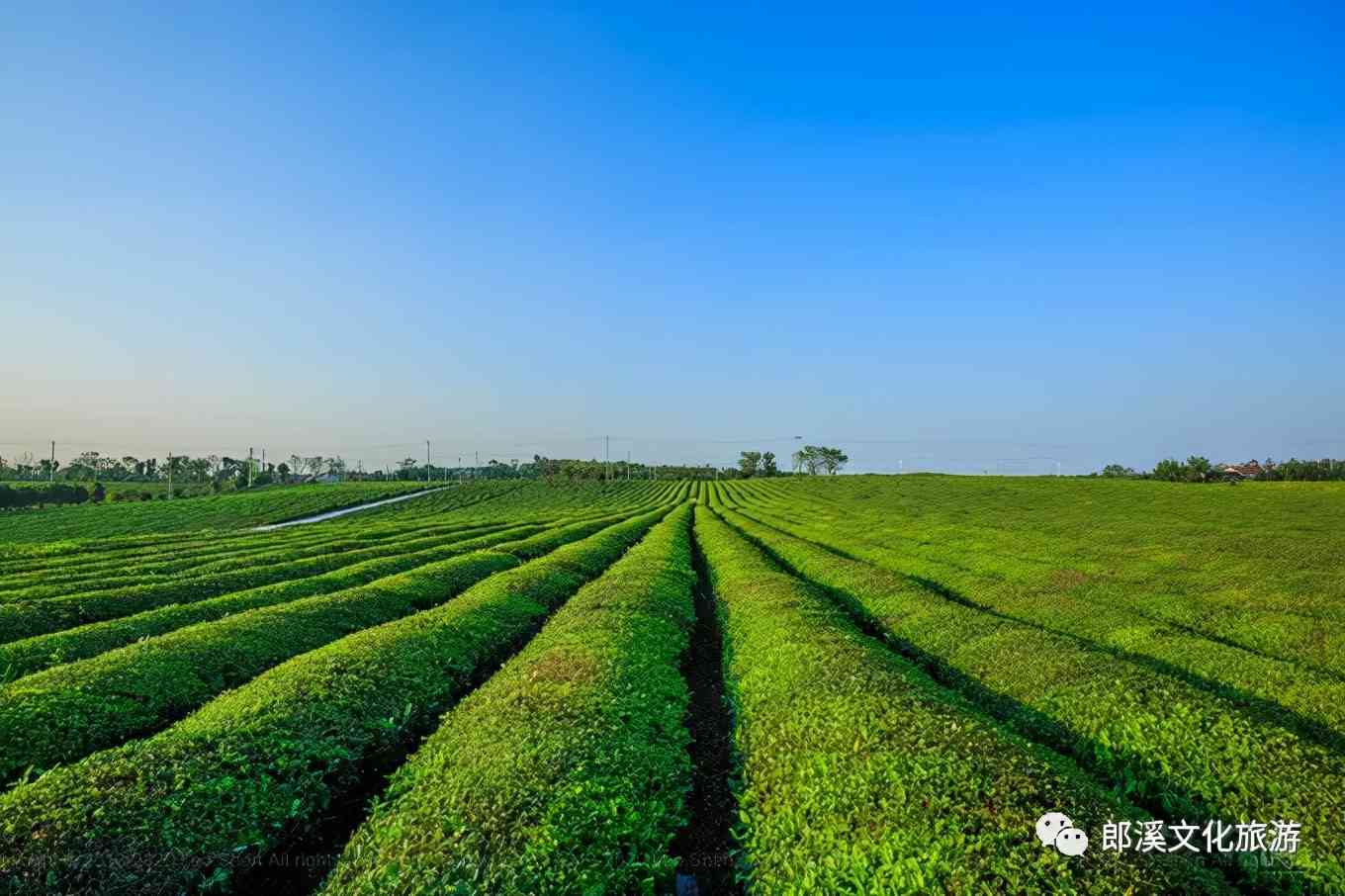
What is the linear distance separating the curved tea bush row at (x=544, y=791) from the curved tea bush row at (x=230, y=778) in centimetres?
114

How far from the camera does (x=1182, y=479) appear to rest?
89938 mm

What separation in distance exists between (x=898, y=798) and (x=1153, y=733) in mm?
4700

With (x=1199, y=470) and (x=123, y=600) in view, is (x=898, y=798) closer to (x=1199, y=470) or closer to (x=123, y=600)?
(x=123, y=600)

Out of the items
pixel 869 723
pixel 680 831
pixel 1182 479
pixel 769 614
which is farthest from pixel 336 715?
pixel 1182 479

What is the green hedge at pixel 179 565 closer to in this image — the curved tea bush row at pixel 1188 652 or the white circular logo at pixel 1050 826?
the white circular logo at pixel 1050 826

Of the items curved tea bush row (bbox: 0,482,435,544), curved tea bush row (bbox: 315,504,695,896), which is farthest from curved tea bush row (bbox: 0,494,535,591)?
curved tea bush row (bbox: 0,482,435,544)

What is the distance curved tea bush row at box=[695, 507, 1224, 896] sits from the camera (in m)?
5.96

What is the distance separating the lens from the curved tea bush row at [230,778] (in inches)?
261

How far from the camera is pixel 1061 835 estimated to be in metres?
6.35

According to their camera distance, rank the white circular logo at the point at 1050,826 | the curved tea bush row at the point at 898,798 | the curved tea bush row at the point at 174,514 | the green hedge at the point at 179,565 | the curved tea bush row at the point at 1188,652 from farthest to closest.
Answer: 1. the curved tea bush row at the point at 174,514
2. the green hedge at the point at 179,565
3. the curved tea bush row at the point at 1188,652
4. the white circular logo at the point at 1050,826
5. the curved tea bush row at the point at 898,798

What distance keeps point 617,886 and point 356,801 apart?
476 centimetres

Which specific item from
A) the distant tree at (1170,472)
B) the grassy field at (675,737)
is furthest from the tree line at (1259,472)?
the grassy field at (675,737)

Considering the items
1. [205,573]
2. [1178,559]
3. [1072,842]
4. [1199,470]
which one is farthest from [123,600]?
[1199,470]

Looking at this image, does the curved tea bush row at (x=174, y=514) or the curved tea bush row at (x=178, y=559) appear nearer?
the curved tea bush row at (x=178, y=559)
